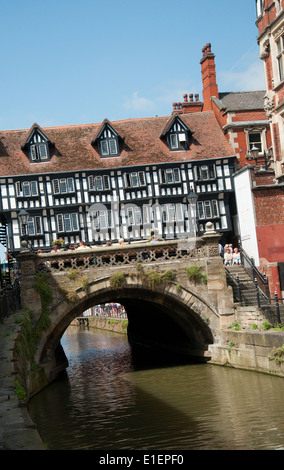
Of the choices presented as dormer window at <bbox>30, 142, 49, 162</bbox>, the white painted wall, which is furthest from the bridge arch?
dormer window at <bbox>30, 142, 49, 162</bbox>

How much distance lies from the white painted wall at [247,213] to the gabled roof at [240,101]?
39.7 feet

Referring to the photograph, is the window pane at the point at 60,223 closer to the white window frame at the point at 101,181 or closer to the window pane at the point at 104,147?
the white window frame at the point at 101,181

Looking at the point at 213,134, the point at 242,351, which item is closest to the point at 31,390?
the point at 242,351

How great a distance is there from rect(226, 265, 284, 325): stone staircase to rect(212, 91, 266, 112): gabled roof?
56.1ft

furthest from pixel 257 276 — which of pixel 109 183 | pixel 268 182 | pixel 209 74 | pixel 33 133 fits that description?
pixel 209 74

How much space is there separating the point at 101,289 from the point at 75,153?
17331 mm

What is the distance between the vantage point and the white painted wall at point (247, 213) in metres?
25.0

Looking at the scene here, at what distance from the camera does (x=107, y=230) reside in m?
35.2

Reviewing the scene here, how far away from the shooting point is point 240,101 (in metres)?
38.7

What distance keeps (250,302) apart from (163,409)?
7.56 meters

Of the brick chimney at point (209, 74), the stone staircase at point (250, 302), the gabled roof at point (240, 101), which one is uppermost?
the brick chimney at point (209, 74)

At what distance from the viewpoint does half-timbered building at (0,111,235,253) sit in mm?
35031

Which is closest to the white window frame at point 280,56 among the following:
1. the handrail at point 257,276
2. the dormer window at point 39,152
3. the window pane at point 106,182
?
the handrail at point 257,276

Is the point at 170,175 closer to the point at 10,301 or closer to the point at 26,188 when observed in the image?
the point at 26,188
